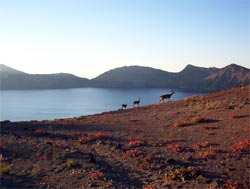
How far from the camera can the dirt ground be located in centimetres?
1504

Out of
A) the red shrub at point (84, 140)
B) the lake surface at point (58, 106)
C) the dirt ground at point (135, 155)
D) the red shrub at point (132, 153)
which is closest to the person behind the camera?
the dirt ground at point (135, 155)

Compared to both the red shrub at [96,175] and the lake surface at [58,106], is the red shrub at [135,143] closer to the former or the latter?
the red shrub at [96,175]

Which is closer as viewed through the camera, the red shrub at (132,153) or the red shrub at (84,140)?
the red shrub at (132,153)

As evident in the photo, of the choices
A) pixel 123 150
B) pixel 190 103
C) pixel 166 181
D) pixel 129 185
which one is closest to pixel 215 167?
pixel 166 181

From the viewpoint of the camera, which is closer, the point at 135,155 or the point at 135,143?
the point at 135,155

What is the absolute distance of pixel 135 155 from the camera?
18.4 meters

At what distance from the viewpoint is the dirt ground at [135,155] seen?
15039mm

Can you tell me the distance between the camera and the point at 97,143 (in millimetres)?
21797

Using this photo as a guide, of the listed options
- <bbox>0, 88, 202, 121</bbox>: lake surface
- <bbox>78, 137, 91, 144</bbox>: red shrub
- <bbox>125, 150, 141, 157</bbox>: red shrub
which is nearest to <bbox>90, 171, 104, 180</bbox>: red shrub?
<bbox>125, 150, 141, 157</bbox>: red shrub

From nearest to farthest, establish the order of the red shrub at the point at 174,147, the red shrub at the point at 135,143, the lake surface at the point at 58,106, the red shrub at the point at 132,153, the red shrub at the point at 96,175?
the red shrub at the point at 96,175, the red shrub at the point at 132,153, the red shrub at the point at 174,147, the red shrub at the point at 135,143, the lake surface at the point at 58,106

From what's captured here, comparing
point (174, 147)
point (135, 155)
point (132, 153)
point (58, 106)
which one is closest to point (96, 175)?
point (135, 155)

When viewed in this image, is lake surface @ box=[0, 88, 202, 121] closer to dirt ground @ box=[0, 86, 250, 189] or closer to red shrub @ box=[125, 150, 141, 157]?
dirt ground @ box=[0, 86, 250, 189]

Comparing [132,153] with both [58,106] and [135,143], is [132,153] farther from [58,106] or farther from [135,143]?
[58,106]

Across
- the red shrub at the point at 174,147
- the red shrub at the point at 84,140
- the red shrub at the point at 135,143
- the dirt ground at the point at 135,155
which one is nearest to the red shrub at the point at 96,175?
the dirt ground at the point at 135,155
